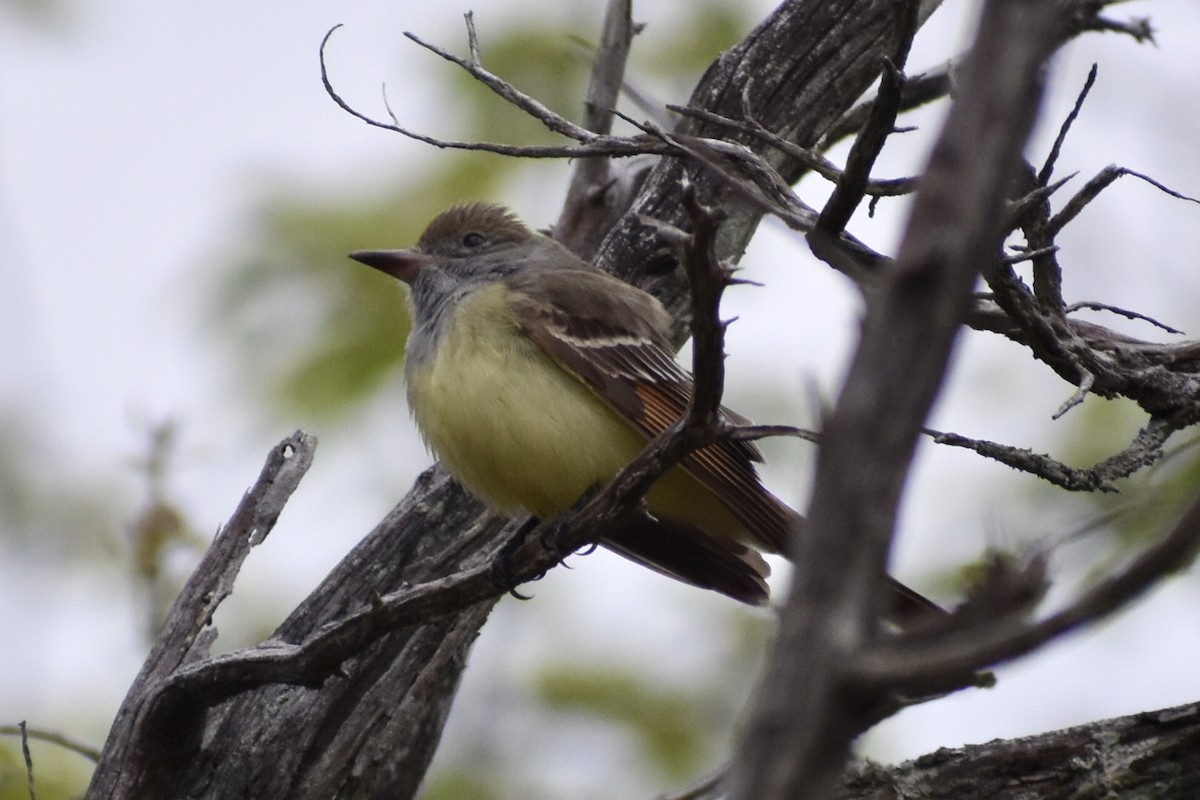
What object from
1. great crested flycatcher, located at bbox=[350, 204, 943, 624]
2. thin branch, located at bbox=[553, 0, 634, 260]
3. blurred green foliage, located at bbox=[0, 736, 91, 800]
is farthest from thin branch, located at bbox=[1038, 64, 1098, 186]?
blurred green foliage, located at bbox=[0, 736, 91, 800]

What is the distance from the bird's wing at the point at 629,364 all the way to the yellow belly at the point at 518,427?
0.07m

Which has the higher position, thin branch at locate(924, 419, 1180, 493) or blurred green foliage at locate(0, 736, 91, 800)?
thin branch at locate(924, 419, 1180, 493)

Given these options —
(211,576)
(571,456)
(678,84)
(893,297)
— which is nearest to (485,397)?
(571,456)

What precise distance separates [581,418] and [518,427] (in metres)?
0.25

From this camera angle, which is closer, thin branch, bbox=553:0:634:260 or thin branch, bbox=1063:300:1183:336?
thin branch, bbox=1063:300:1183:336

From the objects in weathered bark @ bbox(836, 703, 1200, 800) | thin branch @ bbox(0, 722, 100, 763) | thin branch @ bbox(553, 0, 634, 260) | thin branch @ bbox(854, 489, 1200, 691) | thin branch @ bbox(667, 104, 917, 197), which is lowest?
thin branch @ bbox(854, 489, 1200, 691)

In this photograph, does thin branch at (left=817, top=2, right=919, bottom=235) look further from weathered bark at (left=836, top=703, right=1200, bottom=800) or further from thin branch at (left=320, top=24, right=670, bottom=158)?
weathered bark at (left=836, top=703, right=1200, bottom=800)

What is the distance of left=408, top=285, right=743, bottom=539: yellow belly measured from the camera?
507cm

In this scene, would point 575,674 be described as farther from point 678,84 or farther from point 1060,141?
point 1060,141

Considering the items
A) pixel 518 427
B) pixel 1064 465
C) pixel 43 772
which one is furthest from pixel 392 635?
pixel 1064 465

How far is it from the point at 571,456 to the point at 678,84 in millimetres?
4272

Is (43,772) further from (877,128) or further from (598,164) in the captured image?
(877,128)

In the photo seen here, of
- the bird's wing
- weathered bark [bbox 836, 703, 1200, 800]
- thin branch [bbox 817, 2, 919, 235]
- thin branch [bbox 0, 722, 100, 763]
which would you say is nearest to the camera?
thin branch [bbox 817, 2, 919, 235]

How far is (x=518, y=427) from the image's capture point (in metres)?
5.07
